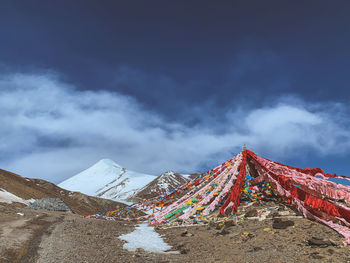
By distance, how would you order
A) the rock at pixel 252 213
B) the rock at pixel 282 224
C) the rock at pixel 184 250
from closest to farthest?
the rock at pixel 184 250
the rock at pixel 282 224
the rock at pixel 252 213

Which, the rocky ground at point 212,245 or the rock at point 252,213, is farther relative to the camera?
the rock at point 252,213

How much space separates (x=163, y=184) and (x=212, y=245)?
14000 centimetres

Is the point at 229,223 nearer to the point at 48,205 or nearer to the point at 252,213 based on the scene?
the point at 252,213

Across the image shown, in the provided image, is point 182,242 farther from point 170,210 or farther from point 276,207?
point 170,210

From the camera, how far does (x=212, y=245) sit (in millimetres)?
9117

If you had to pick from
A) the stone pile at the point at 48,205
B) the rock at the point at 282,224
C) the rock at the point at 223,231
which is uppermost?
the rock at the point at 282,224

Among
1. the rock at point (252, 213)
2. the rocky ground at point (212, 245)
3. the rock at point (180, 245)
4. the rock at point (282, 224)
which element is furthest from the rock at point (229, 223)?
the rock at point (180, 245)

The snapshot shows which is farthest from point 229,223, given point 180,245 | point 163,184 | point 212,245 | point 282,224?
point 163,184

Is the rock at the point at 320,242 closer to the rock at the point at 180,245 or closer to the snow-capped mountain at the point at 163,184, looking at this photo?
the rock at the point at 180,245

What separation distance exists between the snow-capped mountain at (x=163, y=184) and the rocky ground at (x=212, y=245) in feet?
408

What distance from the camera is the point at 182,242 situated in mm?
10250

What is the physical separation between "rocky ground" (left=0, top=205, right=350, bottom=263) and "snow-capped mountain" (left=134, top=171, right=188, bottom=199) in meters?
124

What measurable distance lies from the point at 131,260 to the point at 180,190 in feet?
42.5

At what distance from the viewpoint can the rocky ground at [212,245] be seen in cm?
704
